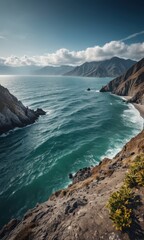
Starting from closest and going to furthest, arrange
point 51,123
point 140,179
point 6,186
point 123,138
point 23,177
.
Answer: point 140,179 < point 6,186 < point 23,177 < point 123,138 < point 51,123

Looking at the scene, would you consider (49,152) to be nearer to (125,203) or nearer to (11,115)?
(11,115)

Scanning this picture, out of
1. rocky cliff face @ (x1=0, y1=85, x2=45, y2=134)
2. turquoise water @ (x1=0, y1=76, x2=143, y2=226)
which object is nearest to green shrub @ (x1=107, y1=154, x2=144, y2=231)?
turquoise water @ (x1=0, y1=76, x2=143, y2=226)

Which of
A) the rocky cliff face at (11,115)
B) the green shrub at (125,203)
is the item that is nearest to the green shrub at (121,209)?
the green shrub at (125,203)

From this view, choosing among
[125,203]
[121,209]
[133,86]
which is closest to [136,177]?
[125,203]

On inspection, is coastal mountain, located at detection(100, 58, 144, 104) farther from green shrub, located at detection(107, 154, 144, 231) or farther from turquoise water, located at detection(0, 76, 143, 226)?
green shrub, located at detection(107, 154, 144, 231)

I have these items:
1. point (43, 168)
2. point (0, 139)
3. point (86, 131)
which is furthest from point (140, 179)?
point (0, 139)

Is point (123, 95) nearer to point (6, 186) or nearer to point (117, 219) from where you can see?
point (6, 186)

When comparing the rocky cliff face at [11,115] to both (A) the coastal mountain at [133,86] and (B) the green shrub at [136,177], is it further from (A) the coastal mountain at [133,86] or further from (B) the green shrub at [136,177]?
(A) the coastal mountain at [133,86]

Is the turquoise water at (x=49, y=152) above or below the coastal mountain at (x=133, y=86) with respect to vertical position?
below
